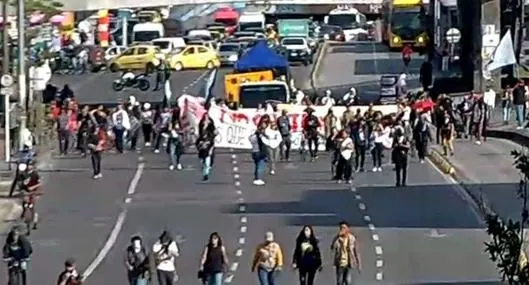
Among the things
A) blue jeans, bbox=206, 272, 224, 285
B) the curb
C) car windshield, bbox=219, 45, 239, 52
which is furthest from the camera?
car windshield, bbox=219, 45, 239, 52

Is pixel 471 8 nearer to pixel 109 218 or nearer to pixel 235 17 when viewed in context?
pixel 109 218

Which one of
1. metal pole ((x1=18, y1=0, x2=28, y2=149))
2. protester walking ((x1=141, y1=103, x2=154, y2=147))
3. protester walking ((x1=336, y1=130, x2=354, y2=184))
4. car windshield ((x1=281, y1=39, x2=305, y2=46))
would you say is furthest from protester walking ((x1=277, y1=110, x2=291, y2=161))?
car windshield ((x1=281, y1=39, x2=305, y2=46))

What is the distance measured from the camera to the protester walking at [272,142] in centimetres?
4228

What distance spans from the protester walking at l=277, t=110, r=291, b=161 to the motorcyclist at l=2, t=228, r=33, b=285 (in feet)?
60.4

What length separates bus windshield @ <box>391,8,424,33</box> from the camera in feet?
321

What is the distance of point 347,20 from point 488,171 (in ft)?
235

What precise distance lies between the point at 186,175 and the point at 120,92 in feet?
106

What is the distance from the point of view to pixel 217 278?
84.1 feet

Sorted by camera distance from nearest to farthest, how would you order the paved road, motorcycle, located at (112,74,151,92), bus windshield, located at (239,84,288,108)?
bus windshield, located at (239,84,288,108) < the paved road < motorcycle, located at (112,74,151,92)

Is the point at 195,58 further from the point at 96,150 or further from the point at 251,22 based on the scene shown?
the point at 96,150

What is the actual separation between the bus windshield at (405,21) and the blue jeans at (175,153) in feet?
173

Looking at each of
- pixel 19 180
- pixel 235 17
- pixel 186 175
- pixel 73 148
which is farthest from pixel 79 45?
pixel 19 180

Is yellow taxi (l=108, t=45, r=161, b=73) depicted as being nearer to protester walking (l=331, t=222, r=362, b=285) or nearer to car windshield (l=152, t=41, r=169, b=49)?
car windshield (l=152, t=41, r=169, b=49)

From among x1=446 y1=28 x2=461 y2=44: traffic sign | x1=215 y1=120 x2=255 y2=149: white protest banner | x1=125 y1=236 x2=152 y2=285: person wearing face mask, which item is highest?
x1=446 y1=28 x2=461 y2=44: traffic sign
